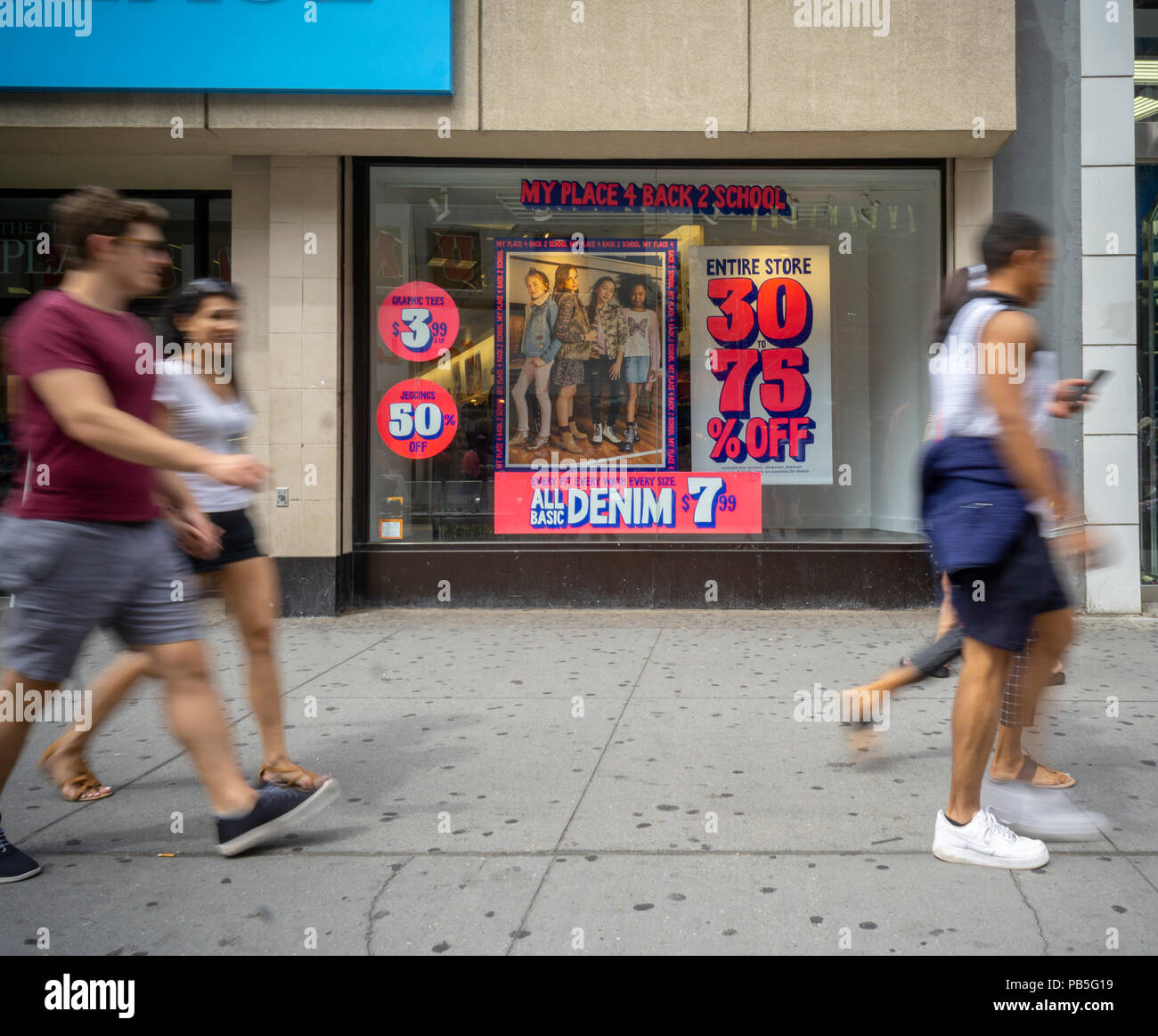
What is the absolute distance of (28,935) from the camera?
2.92 meters

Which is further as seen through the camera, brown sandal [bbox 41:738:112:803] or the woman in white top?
brown sandal [bbox 41:738:112:803]

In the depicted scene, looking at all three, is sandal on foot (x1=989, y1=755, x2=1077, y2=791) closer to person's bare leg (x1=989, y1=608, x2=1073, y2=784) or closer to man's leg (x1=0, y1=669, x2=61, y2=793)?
person's bare leg (x1=989, y1=608, x2=1073, y2=784)

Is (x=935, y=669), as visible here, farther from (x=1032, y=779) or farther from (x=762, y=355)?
(x=762, y=355)

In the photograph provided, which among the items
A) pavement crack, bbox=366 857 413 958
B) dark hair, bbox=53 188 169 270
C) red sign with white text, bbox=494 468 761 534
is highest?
dark hair, bbox=53 188 169 270

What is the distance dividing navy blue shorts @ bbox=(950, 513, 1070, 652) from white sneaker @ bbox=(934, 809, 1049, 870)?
23.7 inches

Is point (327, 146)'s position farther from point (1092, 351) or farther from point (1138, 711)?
point (1138, 711)

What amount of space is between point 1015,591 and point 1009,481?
335mm

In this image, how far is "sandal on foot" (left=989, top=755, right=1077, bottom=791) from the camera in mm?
3861

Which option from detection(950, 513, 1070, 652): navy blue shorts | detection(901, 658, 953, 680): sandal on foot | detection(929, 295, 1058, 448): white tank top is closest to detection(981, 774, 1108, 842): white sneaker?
detection(901, 658, 953, 680): sandal on foot

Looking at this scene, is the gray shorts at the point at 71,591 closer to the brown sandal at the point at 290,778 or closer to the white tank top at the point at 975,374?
the brown sandal at the point at 290,778

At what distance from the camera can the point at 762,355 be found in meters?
8.99

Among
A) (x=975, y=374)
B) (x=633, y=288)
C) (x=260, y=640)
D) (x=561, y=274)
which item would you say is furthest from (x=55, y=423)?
(x=633, y=288)
